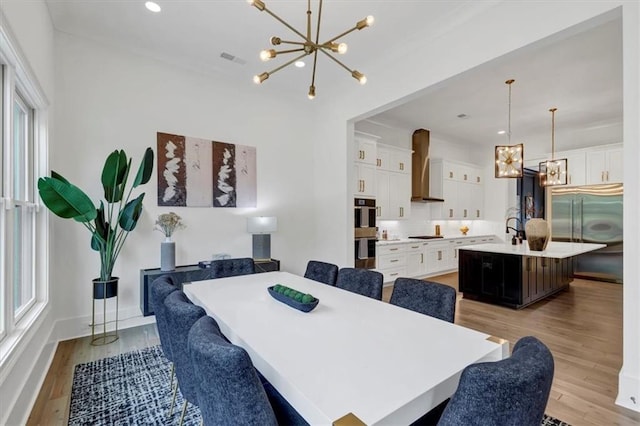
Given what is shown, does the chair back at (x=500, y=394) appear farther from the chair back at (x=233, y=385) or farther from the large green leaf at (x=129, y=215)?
the large green leaf at (x=129, y=215)

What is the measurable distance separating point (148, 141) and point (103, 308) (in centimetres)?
211

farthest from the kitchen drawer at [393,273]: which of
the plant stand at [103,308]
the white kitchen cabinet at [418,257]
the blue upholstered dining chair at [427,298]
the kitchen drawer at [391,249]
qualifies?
the plant stand at [103,308]

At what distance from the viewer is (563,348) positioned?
10.3ft

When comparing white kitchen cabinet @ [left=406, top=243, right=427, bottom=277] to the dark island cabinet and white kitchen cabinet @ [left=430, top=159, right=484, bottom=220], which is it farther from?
white kitchen cabinet @ [left=430, top=159, right=484, bottom=220]

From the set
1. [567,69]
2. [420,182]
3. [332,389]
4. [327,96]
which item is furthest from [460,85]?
[332,389]

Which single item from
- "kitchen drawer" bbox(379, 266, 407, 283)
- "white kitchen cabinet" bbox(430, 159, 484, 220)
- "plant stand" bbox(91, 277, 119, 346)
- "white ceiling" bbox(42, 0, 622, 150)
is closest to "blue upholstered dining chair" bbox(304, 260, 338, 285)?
"plant stand" bbox(91, 277, 119, 346)

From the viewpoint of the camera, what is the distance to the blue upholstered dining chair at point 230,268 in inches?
125

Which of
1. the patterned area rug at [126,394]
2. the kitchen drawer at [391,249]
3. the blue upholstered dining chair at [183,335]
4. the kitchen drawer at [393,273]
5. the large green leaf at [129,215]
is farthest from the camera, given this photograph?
the kitchen drawer at [393,273]

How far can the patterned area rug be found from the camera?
204 cm

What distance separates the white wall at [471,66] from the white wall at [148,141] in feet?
2.31

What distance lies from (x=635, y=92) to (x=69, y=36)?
209 inches

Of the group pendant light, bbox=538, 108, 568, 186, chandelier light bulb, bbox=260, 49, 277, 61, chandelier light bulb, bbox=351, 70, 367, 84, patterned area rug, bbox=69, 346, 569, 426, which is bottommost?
patterned area rug, bbox=69, 346, 569, 426

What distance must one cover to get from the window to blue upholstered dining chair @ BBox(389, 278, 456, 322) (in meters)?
2.40

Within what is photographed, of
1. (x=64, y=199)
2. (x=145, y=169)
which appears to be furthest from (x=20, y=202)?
(x=145, y=169)
